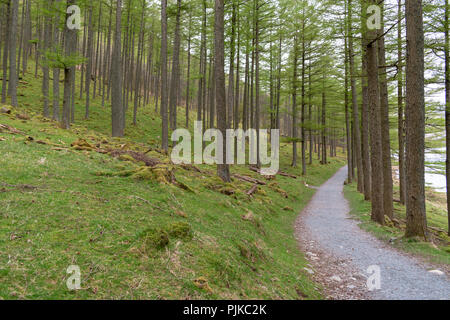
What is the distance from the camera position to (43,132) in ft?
36.1

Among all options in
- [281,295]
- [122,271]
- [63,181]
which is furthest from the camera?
[63,181]

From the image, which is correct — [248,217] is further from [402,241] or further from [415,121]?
[415,121]

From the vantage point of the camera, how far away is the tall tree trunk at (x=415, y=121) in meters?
7.18

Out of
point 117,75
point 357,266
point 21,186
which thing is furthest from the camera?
point 117,75

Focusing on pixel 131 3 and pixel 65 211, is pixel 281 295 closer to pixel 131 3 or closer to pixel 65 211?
pixel 65 211

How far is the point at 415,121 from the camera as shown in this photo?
736cm

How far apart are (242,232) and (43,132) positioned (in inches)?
412

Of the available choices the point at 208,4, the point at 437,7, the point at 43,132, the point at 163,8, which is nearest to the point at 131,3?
the point at 208,4

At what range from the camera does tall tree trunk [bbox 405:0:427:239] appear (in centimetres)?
718

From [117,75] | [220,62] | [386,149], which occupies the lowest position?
[386,149]

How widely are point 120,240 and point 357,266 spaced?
19.4ft

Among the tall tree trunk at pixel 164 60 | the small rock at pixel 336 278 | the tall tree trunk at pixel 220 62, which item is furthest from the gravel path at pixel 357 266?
the tall tree trunk at pixel 164 60

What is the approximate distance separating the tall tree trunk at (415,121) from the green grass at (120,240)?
393 cm

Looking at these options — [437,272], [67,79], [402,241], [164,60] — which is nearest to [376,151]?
[402,241]
